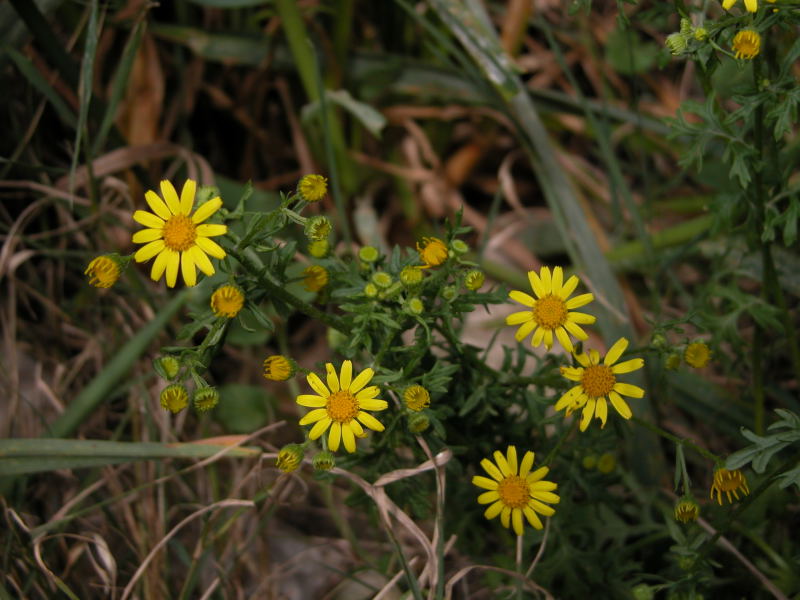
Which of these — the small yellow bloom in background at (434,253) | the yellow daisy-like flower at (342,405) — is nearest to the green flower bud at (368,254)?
the small yellow bloom in background at (434,253)

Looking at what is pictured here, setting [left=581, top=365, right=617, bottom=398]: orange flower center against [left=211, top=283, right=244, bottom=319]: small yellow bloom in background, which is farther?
[left=581, top=365, right=617, bottom=398]: orange flower center

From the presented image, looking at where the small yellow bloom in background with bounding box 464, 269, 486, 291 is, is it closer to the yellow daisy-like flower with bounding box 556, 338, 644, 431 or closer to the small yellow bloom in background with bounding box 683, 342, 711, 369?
the yellow daisy-like flower with bounding box 556, 338, 644, 431


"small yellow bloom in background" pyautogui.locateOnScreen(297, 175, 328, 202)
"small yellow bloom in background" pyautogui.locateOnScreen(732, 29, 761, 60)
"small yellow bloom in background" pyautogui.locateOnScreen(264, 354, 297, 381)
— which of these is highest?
"small yellow bloom in background" pyautogui.locateOnScreen(732, 29, 761, 60)

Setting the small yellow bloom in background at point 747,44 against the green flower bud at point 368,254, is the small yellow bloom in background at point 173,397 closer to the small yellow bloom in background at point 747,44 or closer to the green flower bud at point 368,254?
the green flower bud at point 368,254

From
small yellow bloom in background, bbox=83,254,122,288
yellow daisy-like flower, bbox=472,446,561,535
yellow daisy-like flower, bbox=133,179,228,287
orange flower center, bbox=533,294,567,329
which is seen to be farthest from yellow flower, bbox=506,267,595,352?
small yellow bloom in background, bbox=83,254,122,288

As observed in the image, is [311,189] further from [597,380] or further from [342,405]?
[597,380]

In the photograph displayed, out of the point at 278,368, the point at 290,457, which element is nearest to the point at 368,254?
the point at 278,368

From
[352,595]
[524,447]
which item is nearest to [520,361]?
[524,447]

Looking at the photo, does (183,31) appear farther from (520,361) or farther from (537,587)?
(537,587)
